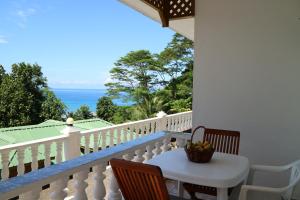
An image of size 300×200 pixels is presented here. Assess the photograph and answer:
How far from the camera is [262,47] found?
3.38m

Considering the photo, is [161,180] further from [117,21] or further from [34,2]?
[34,2]

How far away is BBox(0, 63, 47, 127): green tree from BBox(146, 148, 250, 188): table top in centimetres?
1079

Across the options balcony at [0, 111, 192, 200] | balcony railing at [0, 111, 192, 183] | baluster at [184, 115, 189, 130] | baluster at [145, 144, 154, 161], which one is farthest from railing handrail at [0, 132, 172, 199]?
baluster at [184, 115, 189, 130]

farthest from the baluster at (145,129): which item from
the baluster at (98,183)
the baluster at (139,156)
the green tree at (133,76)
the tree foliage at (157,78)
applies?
the green tree at (133,76)

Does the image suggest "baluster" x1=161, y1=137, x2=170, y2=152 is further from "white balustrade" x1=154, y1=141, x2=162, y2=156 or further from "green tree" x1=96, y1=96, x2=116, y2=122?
"green tree" x1=96, y1=96, x2=116, y2=122

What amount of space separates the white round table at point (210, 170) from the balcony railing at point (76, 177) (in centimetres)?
29

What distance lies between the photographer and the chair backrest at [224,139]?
9.59ft

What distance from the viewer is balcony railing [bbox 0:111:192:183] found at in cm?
337

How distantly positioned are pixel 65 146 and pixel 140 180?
2.62 metres

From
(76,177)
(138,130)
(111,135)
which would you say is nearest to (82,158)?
(76,177)

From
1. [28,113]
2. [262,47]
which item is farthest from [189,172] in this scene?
[28,113]

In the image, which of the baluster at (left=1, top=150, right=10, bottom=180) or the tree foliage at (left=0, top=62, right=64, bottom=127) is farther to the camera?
the tree foliage at (left=0, top=62, right=64, bottom=127)

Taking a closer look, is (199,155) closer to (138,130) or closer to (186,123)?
(138,130)

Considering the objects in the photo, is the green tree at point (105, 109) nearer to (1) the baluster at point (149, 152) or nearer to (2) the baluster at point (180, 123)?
(2) the baluster at point (180, 123)
